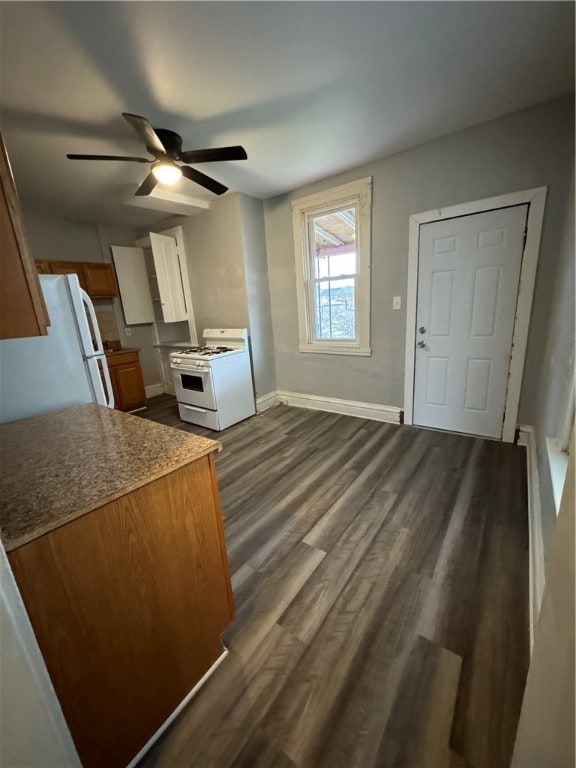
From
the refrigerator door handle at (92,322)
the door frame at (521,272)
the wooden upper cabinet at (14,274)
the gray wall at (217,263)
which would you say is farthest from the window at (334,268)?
the wooden upper cabinet at (14,274)

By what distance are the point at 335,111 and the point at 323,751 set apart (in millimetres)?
3242

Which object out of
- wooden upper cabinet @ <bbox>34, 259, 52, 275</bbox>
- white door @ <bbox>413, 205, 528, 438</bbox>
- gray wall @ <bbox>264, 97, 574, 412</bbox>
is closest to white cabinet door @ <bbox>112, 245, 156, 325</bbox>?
wooden upper cabinet @ <bbox>34, 259, 52, 275</bbox>

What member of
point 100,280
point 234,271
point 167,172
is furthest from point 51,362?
point 100,280

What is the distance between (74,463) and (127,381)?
350cm

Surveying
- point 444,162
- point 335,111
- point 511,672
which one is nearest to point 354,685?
point 511,672

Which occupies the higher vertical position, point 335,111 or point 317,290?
point 335,111

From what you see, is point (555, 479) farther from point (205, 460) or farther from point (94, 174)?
point (94, 174)

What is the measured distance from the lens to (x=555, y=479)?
4.16 feet

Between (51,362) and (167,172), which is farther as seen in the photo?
(167,172)

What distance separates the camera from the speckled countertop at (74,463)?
783 millimetres

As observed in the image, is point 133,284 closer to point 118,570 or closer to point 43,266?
point 43,266

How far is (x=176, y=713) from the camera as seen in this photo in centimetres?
109

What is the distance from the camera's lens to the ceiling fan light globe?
7.19 ft

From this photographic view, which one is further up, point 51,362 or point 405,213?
point 405,213
